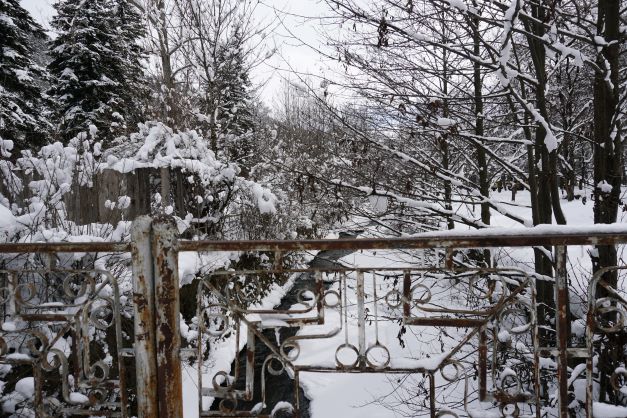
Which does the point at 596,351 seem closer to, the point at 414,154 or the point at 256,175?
the point at 414,154

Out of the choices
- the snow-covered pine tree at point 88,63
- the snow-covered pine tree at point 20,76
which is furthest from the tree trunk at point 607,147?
the snow-covered pine tree at point 88,63

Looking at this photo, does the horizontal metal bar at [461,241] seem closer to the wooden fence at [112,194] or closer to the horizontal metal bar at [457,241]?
the horizontal metal bar at [457,241]

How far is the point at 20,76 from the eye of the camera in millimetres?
13359

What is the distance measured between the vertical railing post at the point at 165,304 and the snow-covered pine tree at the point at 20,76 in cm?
1329

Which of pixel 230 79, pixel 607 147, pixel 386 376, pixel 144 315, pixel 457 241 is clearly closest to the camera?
pixel 457 241

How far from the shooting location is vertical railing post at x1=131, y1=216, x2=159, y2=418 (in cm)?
182

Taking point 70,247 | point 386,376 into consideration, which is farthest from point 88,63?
point 70,247

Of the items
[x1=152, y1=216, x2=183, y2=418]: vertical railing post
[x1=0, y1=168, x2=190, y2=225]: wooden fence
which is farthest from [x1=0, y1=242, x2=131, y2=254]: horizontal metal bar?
[x1=0, y1=168, x2=190, y2=225]: wooden fence

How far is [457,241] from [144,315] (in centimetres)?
139

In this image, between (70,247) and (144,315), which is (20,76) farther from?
(144,315)

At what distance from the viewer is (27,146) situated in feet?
43.2

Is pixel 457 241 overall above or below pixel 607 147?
below

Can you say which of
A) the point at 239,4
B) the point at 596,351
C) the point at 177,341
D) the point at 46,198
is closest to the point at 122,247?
the point at 177,341

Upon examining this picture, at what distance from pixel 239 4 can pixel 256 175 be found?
→ 380 cm
